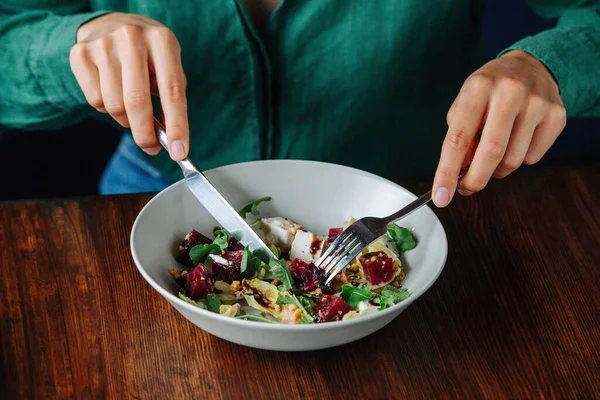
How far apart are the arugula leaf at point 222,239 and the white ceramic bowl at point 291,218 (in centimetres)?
7

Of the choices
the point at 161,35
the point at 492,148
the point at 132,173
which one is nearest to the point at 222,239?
the point at 161,35

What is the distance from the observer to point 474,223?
136 centimetres

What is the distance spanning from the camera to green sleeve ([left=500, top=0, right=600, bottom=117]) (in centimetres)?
137

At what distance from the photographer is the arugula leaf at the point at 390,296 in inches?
40.2

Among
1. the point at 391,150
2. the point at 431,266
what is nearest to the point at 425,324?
the point at 431,266

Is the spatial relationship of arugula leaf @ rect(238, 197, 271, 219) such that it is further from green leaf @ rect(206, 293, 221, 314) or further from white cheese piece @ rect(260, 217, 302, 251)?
green leaf @ rect(206, 293, 221, 314)

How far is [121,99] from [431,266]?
23.3 inches

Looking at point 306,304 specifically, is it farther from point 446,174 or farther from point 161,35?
point 161,35

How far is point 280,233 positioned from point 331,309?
0.80 ft

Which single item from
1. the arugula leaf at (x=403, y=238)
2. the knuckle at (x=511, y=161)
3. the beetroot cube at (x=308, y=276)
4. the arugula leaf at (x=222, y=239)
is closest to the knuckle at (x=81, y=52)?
the arugula leaf at (x=222, y=239)

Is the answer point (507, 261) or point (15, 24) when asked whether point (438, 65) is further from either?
point (15, 24)

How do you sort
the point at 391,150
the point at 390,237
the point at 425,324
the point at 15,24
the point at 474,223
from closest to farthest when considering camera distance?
the point at 425,324
the point at 390,237
the point at 474,223
the point at 15,24
the point at 391,150

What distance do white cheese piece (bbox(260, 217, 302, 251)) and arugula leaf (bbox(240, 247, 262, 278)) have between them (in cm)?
10

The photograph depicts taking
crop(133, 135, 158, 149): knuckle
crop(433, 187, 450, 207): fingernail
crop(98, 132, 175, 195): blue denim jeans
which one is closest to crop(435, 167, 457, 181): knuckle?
crop(433, 187, 450, 207): fingernail
